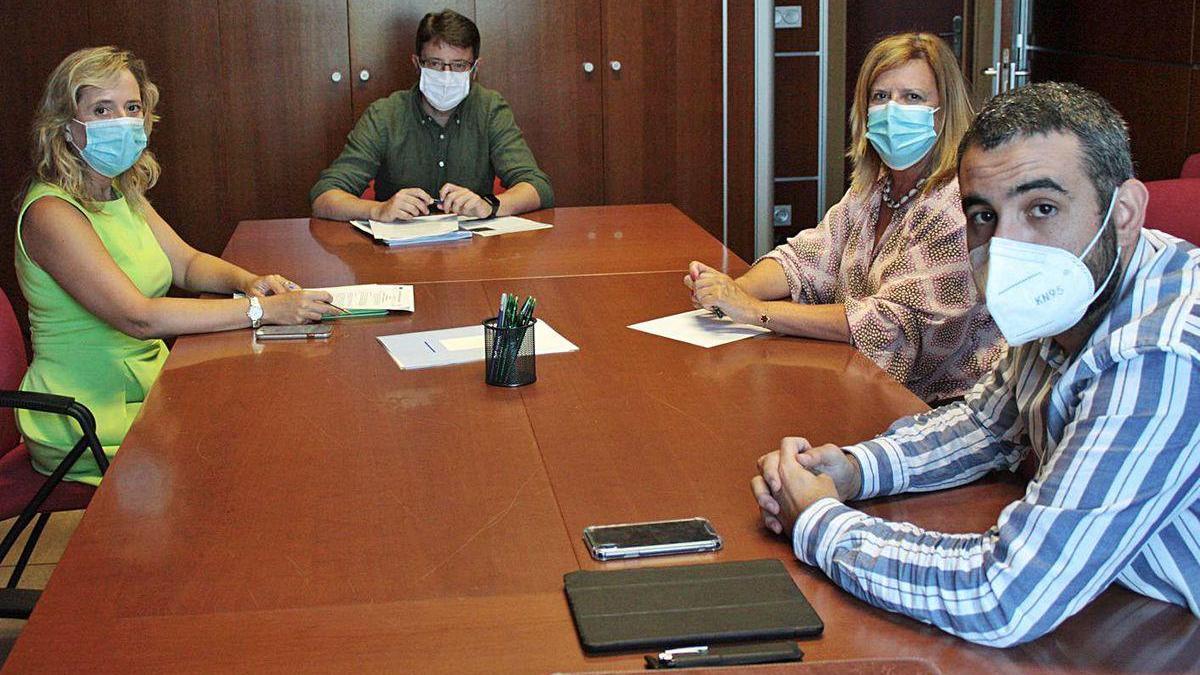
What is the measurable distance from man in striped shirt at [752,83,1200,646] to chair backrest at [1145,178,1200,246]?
176 centimetres

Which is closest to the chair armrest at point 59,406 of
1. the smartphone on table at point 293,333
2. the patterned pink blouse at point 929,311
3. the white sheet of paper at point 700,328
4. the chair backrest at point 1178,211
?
the smartphone on table at point 293,333

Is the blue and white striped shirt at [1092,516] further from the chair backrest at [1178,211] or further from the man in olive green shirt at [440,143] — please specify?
the man in olive green shirt at [440,143]

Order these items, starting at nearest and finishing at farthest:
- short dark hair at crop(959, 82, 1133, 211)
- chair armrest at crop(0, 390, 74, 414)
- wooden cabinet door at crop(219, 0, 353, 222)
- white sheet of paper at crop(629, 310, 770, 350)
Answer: short dark hair at crop(959, 82, 1133, 211)
chair armrest at crop(0, 390, 74, 414)
white sheet of paper at crop(629, 310, 770, 350)
wooden cabinet door at crop(219, 0, 353, 222)

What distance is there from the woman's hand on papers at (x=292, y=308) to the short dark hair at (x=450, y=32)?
182cm

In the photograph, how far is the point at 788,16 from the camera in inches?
234

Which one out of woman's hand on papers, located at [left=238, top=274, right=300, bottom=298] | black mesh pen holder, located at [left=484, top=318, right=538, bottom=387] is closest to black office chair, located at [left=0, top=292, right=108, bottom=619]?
woman's hand on papers, located at [left=238, top=274, right=300, bottom=298]

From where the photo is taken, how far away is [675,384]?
2.38 meters

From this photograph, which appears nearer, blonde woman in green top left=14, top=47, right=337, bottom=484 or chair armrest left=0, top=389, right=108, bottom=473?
chair armrest left=0, top=389, right=108, bottom=473

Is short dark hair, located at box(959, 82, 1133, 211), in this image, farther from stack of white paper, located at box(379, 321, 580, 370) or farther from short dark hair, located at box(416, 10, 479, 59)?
short dark hair, located at box(416, 10, 479, 59)

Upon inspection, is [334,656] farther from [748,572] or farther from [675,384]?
[675,384]

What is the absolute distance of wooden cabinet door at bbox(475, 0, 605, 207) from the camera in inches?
223

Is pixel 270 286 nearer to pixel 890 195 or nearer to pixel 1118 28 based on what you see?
pixel 890 195

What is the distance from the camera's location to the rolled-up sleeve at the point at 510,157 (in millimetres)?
4500

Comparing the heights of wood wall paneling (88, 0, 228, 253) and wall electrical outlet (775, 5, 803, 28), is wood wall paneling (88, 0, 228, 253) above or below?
below
